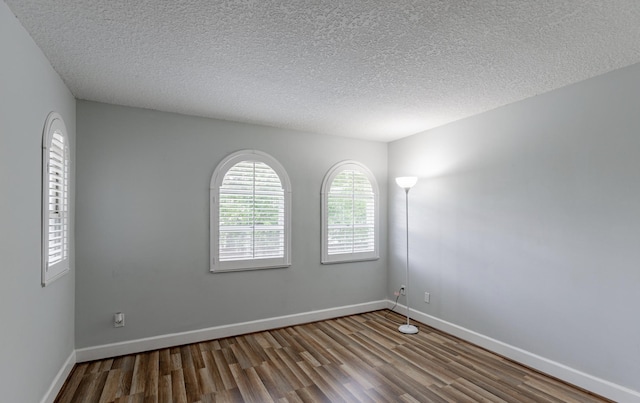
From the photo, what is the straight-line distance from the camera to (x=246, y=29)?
190cm

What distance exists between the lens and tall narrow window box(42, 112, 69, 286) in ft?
7.22

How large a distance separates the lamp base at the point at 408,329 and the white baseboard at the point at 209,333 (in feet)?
2.52

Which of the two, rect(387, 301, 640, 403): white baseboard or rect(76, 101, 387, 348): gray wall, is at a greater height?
rect(76, 101, 387, 348): gray wall

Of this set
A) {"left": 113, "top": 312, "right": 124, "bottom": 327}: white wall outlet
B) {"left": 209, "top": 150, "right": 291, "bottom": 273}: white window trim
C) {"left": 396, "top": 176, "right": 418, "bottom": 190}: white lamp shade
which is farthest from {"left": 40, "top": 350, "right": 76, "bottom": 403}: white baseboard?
{"left": 396, "top": 176, "right": 418, "bottom": 190}: white lamp shade

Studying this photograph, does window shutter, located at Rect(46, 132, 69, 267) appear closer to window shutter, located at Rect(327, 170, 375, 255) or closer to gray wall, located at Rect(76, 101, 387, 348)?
gray wall, located at Rect(76, 101, 387, 348)

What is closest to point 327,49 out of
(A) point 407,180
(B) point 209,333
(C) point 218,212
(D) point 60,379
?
(A) point 407,180

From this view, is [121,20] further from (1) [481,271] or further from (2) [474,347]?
(2) [474,347]

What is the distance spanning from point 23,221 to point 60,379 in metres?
1.49

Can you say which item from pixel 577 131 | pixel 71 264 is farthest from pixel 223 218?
pixel 577 131

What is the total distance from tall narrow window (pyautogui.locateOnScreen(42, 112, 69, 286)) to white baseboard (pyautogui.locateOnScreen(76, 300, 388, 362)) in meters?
0.95

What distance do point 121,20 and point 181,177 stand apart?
1.86 m

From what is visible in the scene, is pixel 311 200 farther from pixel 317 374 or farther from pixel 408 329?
pixel 317 374

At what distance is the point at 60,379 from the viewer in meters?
2.53

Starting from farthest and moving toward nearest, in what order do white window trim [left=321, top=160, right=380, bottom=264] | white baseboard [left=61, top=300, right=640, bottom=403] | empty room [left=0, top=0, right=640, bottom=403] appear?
white window trim [left=321, top=160, right=380, bottom=264] → white baseboard [left=61, top=300, right=640, bottom=403] → empty room [left=0, top=0, right=640, bottom=403]
